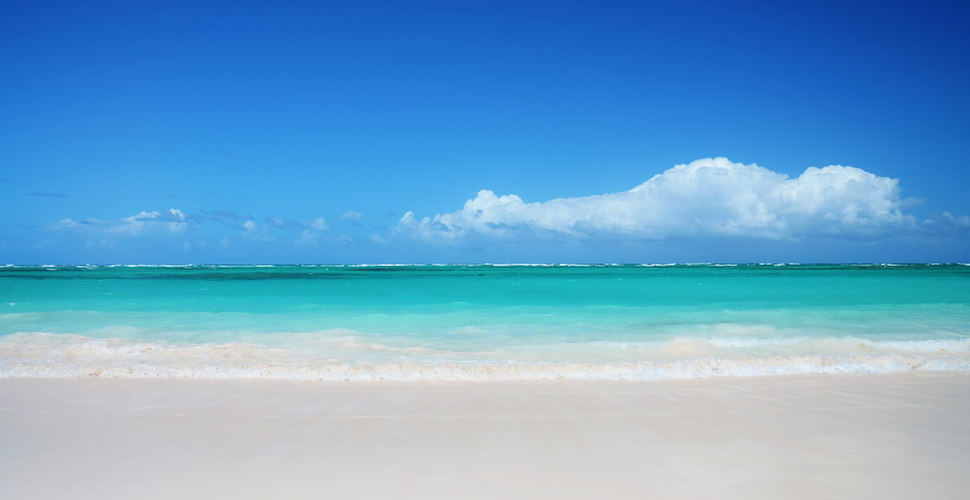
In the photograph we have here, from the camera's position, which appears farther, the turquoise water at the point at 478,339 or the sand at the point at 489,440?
the turquoise water at the point at 478,339

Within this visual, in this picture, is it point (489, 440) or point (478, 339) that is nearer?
point (489, 440)

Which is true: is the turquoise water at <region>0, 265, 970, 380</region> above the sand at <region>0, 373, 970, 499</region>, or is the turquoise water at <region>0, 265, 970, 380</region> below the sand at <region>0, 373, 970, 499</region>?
above

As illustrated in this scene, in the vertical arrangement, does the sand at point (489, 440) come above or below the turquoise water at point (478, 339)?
below

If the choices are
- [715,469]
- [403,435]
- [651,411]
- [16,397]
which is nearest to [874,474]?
[715,469]

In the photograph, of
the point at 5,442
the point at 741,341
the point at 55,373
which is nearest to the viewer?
the point at 5,442

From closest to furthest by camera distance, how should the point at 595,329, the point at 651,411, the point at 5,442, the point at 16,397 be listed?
the point at 5,442
the point at 651,411
the point at 16,397
the point at 595,329

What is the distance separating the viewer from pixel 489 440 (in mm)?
4457

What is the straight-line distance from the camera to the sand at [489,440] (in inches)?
139

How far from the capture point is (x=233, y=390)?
630 cm

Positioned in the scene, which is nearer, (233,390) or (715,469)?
(715,469)

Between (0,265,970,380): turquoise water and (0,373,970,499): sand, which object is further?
(0,265,970,380): turquoise water

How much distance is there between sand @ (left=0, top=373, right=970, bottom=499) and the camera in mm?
3541

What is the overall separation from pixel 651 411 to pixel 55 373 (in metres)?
8.60

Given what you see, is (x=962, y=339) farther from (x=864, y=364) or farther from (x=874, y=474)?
(x=874, y=474)
